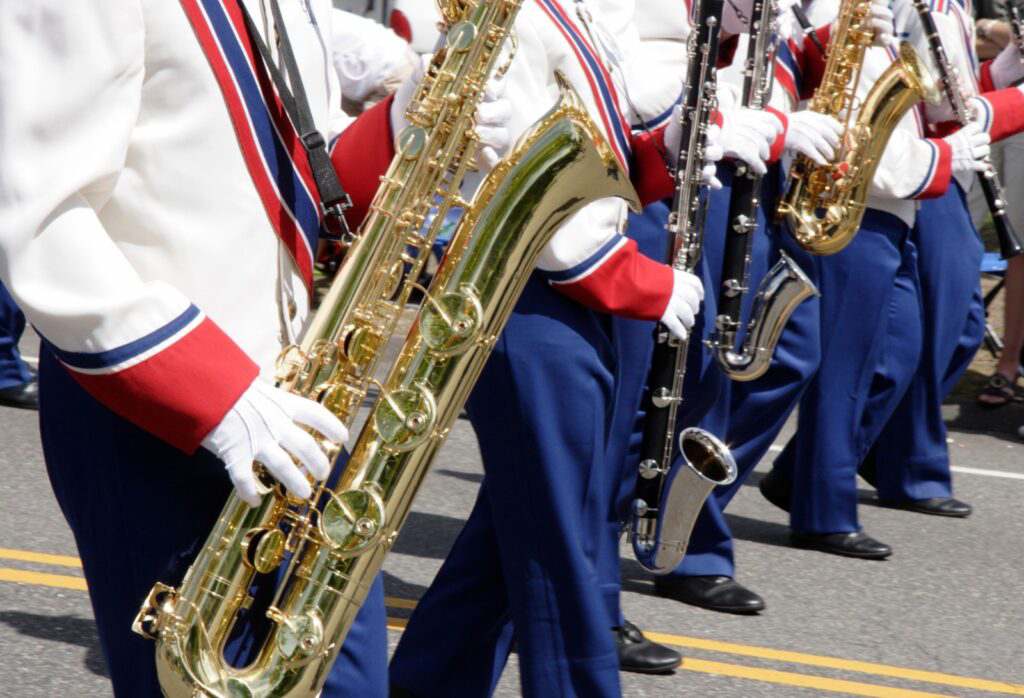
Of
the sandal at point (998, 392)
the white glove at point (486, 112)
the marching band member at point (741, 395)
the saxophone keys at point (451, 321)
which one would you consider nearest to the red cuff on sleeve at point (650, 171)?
the marching band member at point (741, 395)

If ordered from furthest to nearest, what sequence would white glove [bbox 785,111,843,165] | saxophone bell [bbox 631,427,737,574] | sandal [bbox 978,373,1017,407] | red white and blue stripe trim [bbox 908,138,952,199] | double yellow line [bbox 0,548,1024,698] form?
sandal [bbox 978,373,1017,407] < red white and blue stripe trim [bbox 908,138,952,199] < white glove [bbox 785,111,843,165] < double yellow line [bbox 0,548,1024,698] < saxophone bell [bbox 631,427,737,574]

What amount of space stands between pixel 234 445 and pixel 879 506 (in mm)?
4269

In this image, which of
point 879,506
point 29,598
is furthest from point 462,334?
point 879,506

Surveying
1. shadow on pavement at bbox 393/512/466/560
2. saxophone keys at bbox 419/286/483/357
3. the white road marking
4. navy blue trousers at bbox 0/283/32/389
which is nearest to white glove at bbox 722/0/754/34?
shadow on pavement at bbox 393/512/466/560

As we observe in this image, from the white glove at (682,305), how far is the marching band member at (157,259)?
1.11m

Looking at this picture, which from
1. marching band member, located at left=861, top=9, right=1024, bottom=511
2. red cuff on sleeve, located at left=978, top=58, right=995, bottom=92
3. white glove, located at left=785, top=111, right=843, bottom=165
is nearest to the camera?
white glove, located at left=785, top=111, right=843, bottom=165

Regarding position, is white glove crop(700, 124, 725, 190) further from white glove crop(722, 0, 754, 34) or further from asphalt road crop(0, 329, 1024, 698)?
asphalt road crop(0, 329, 1024, 698)

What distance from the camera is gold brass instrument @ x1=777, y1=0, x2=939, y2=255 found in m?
4.62

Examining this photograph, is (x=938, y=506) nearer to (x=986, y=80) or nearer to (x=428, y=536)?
(x=986, y=80)

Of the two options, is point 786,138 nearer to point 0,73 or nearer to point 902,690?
point 902,690

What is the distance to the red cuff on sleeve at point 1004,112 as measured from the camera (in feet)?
17.6

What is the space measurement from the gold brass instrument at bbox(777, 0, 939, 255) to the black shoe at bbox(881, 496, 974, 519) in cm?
139

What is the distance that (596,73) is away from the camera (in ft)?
9.77

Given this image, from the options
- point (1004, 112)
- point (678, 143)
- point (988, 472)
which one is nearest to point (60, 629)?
point (678, 143)
